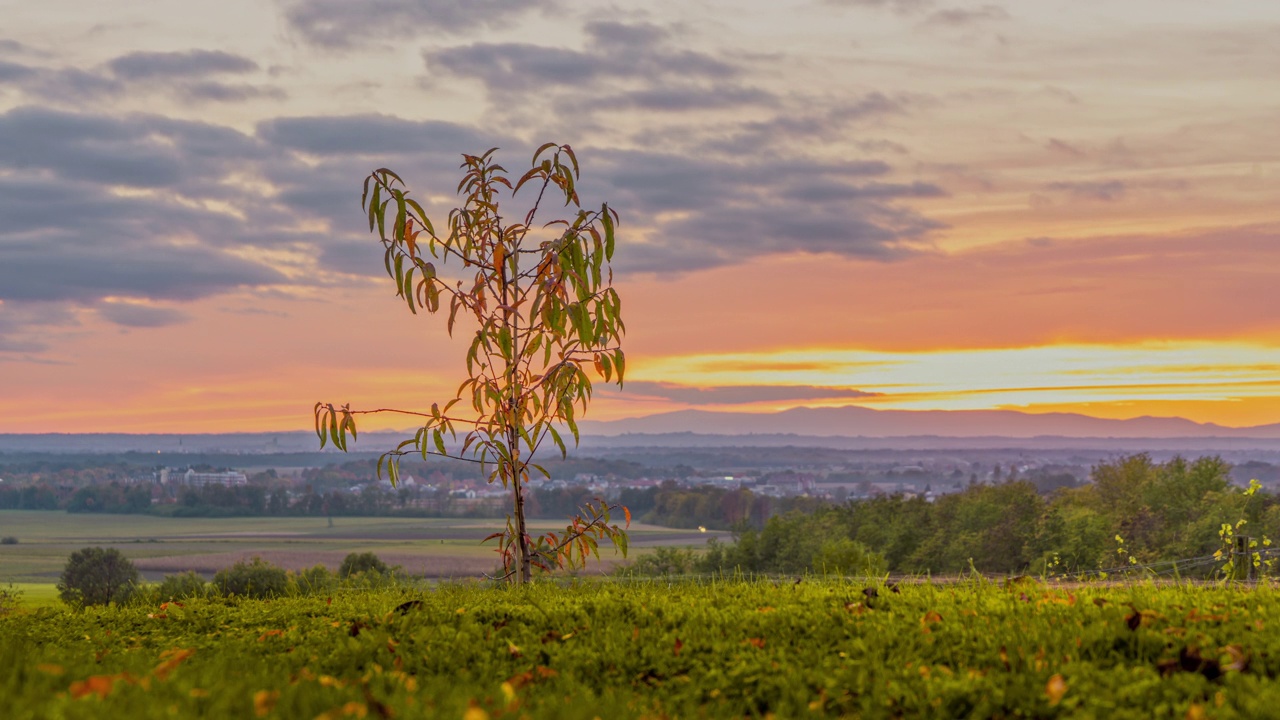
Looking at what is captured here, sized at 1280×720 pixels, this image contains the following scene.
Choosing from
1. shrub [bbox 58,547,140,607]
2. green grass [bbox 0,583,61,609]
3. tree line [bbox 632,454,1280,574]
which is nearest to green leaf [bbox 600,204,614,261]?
green grass [bbox 0,583,61,609]

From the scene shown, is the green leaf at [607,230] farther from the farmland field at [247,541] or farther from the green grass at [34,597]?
the farmland field at [247,541]

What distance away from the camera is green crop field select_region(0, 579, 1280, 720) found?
523cm

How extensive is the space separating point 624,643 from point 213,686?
8.66ft

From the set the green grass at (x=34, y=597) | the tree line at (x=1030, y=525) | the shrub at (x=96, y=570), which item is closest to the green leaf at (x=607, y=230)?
the green grass at (x=34, y=597)

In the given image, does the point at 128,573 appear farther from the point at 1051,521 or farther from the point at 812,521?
the point at 1051,521

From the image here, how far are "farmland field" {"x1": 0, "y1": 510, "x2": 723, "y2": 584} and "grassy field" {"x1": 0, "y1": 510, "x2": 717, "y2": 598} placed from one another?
130 millimetres

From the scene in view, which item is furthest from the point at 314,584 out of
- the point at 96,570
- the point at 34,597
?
the point at 96,570

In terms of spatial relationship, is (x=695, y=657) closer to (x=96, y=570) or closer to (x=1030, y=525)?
(x=1030, y=525)

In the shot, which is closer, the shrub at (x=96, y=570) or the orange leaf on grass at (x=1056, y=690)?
the orange leaf on grass at (x=1056, y=690)

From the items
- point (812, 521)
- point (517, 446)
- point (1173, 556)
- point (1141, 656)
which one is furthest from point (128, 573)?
point (1141, 656)

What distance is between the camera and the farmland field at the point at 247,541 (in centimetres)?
12100

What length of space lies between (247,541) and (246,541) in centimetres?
15

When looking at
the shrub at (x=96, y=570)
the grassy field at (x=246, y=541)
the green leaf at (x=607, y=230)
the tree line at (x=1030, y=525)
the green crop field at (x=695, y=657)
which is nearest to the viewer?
the green crop field at (x=695, y=657)

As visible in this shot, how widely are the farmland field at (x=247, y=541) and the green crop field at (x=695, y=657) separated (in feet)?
287
